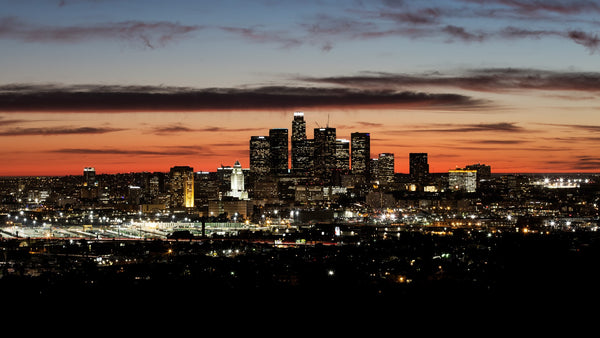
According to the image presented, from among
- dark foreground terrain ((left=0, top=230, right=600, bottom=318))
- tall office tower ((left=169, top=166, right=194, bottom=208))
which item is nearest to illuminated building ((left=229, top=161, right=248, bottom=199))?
tall office tower ((left=169, top=166, right=194, bottom=208))

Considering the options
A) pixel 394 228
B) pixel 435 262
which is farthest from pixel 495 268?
pixel 394 228

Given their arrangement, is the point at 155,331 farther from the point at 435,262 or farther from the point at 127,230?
the point at 127,230

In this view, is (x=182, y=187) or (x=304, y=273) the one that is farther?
(x=182, y=187)

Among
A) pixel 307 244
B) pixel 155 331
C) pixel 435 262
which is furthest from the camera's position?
pixel 307 244

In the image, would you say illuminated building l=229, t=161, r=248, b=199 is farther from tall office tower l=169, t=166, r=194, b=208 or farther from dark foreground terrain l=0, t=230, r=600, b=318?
dark foreground terrain l=0, t=230, r=600, b=318

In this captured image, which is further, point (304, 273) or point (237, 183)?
point (237, 183)

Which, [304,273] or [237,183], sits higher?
[237,183]

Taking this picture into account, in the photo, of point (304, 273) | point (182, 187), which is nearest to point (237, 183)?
point (182, 187)

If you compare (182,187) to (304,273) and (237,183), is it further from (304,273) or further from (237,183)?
(304,273)
